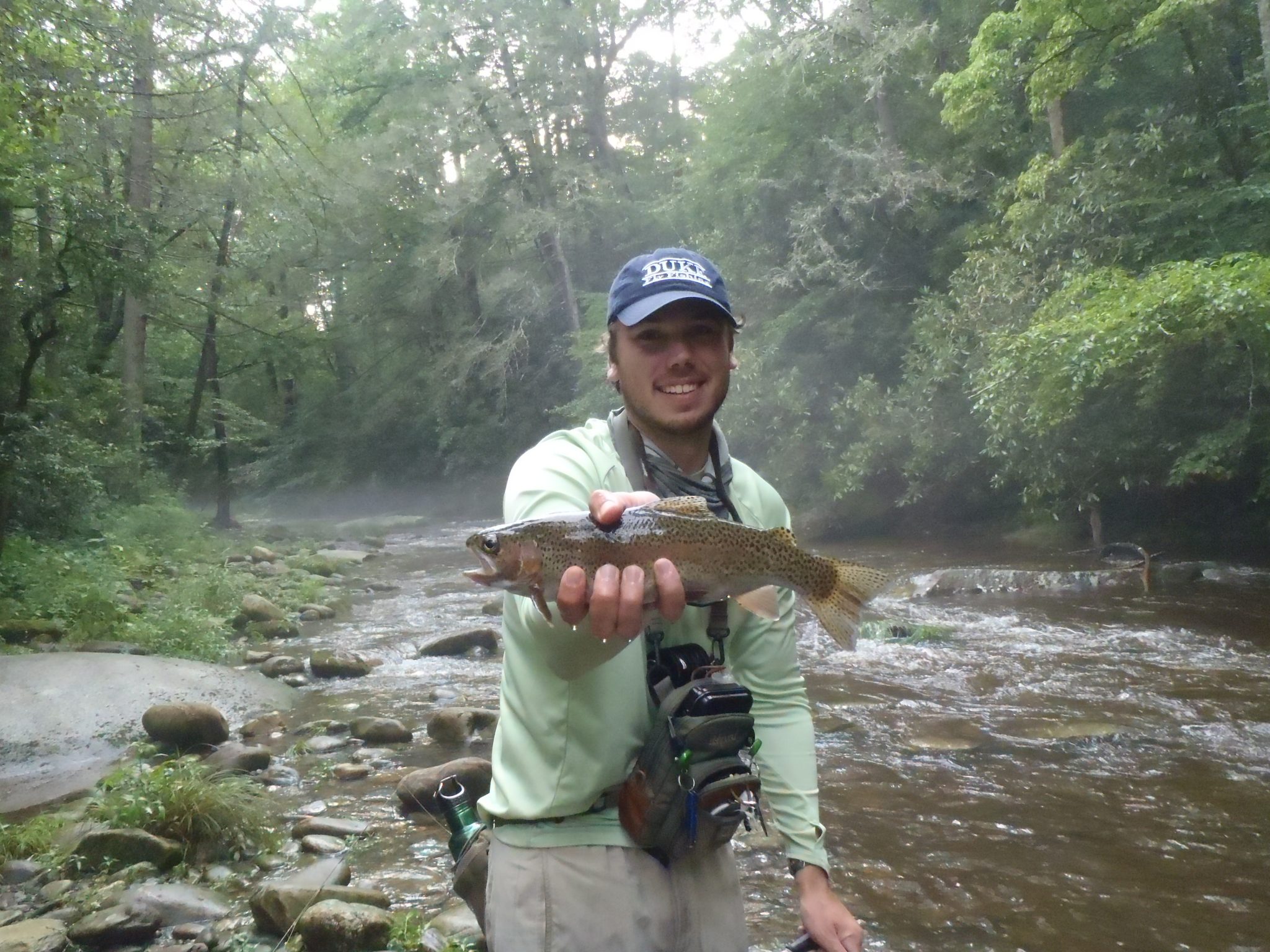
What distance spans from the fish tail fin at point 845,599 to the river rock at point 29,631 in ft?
32.2

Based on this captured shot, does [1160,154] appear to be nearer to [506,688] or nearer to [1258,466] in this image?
[1258,466]

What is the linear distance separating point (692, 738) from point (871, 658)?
8667 millimetres

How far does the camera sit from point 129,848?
4.98 meters

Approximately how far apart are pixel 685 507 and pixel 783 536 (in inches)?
13.9

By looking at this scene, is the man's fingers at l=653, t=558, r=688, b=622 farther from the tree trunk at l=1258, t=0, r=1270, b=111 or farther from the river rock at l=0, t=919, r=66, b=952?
the tree trunk at l=1258, t=0, r=1270, b=111

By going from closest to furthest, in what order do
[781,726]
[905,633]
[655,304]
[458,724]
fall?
1. [655,304]
2. [781,726]
3. [458,724]
4. [905,633]

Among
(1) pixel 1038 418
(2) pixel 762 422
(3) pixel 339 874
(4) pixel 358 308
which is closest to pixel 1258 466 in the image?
(1) pixel 1038 418

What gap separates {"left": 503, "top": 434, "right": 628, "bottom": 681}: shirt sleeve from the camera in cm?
184

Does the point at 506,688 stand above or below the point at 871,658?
above

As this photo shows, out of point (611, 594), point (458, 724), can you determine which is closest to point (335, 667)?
point (458, 724)

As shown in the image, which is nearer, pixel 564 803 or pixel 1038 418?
pixel 564 803

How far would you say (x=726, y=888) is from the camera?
7.59 feet

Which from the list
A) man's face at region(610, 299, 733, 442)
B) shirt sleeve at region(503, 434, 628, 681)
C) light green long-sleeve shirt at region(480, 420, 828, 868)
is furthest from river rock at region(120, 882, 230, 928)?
man's face at region(610, 299, 733, 442)

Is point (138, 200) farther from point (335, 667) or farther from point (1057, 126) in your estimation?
point (1057, 126)
